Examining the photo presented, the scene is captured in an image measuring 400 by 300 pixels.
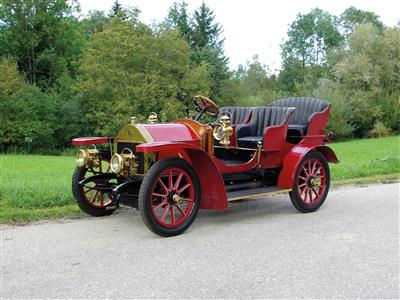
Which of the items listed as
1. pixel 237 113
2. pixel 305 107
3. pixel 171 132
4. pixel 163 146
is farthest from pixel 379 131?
pixel 163 146

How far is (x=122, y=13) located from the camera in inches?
1353

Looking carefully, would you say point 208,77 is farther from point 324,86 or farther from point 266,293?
point 266,293

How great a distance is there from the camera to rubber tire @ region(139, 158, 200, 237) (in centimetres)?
495

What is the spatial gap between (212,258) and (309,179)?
2.74 m

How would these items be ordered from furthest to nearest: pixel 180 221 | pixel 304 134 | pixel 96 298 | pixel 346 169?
pixel 346 169 < pixel 304 134 < pixel 180 221 < pixel 96 298

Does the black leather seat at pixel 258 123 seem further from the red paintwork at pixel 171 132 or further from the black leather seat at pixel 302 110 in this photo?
the red paintwork at pixel 171 132

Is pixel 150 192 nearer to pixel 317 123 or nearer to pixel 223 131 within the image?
pixel 223 131

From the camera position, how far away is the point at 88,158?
19.2 feet

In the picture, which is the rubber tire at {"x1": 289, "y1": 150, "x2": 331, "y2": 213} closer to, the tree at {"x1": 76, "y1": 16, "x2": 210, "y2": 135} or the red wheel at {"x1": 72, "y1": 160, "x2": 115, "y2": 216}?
the red wheel at {"x1": 72, "y1": 160, "x2": 115, "y2": 216}

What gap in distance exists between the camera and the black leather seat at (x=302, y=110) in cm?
698

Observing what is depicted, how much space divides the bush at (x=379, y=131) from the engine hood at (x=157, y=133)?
103 ft

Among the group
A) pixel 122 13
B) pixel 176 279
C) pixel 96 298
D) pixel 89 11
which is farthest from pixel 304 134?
pixel 89 11

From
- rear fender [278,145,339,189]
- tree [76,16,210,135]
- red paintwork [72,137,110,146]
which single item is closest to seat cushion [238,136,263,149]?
rear fender [278,145,339,189]

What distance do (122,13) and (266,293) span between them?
3311cm
